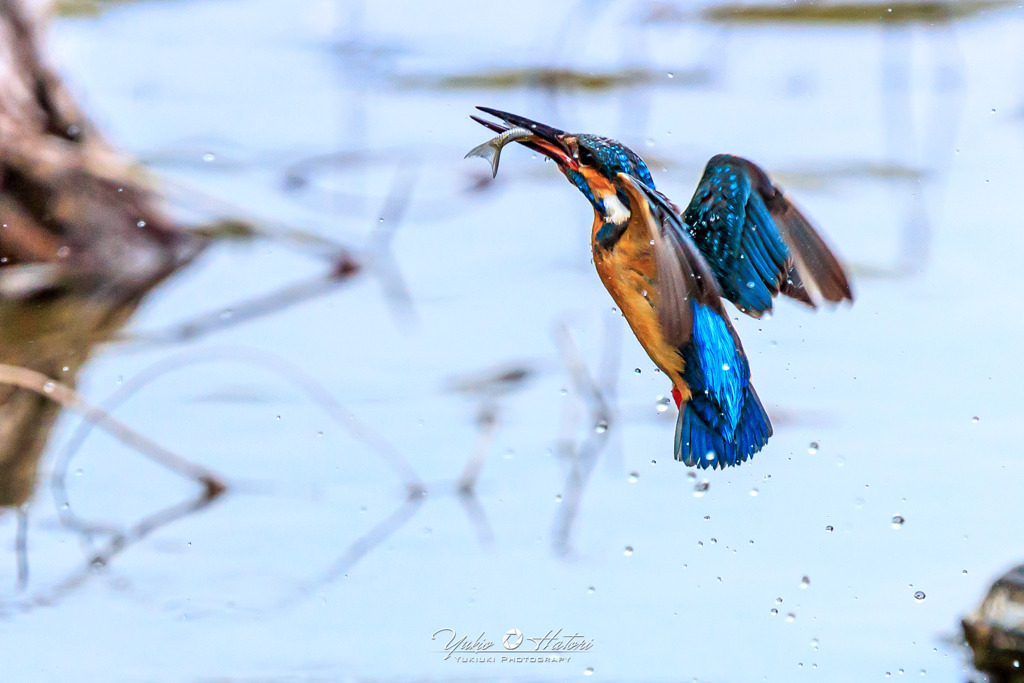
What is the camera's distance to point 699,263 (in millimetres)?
1264

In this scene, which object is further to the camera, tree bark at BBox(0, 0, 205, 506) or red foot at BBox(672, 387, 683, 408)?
tree bark at BBox(0, 0, 205, 506)

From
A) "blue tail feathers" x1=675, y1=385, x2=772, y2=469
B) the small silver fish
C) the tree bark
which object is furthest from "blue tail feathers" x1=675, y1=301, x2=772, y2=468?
the tree bark

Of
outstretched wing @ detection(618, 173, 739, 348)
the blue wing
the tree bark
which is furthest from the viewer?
the tree bark

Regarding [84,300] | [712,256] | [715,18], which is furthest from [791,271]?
[715,18]

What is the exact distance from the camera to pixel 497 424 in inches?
100

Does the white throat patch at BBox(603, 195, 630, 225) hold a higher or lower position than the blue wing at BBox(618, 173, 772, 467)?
higher

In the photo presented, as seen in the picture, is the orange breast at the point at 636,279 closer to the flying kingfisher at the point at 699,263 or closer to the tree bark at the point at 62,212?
the flying kingfisher at the point at 699,263

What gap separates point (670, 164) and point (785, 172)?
0.37 m

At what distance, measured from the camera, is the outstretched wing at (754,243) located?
4.76ft

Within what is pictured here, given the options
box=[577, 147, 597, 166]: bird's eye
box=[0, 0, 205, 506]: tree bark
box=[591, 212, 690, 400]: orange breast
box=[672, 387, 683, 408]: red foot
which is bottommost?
box=[0, 0, 205, 506]: tree bark

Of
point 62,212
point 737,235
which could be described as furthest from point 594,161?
point 62,212

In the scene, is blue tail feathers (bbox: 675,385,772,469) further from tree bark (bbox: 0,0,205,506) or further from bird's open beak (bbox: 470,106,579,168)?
tree bark (bbox: 0,0,205,506)

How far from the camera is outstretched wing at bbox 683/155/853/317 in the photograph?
4.76 feet

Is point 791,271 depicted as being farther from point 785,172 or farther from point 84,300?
point 84,300
